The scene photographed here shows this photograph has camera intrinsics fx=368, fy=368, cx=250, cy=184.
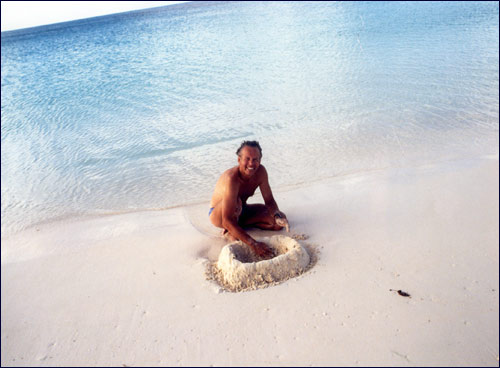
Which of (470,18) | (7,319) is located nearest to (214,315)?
(7,319)

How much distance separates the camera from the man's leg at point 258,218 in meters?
3.08

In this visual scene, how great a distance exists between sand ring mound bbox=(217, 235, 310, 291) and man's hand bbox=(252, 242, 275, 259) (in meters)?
0.11

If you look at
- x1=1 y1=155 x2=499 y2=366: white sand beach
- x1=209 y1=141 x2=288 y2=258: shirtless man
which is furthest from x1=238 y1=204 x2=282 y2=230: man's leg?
x1=1 y1=155 x2=499 y2=366: white sand beach

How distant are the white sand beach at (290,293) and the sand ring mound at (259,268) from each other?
0.08m

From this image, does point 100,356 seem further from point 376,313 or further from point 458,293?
point 458,293

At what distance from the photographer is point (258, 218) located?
3.12m

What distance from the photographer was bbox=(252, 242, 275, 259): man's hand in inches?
104

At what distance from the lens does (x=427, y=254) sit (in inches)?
98.8

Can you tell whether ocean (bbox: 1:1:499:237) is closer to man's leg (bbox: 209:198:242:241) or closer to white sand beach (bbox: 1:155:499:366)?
white sand beach (bbox: 1:155:499:366)

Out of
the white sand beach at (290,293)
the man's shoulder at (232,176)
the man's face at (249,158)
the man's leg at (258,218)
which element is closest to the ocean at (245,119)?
the white sand beach at (290,293)

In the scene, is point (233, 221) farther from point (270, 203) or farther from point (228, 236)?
point (270, 203)

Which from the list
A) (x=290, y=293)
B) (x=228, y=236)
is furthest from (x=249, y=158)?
(x=290, y=293)

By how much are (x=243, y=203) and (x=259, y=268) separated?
34.5 inches

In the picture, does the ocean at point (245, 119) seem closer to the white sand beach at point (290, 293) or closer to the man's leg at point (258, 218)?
the white sand beach at point (290, 293)
